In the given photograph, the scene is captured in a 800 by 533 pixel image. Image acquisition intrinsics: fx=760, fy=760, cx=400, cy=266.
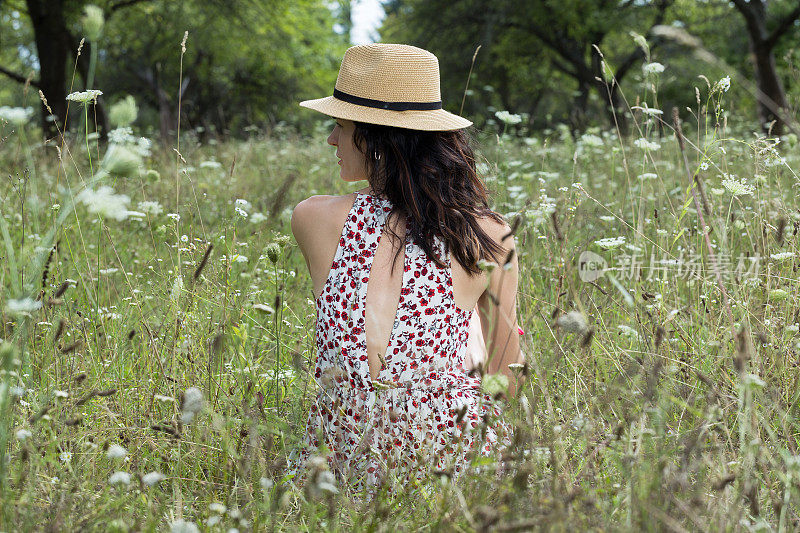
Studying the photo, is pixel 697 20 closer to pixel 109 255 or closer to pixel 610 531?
pixel 109 255

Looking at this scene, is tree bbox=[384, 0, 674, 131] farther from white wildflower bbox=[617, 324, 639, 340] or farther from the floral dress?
the floral dress

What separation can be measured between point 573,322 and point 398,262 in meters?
0.69

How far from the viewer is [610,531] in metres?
1.30

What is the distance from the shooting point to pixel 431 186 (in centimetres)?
215

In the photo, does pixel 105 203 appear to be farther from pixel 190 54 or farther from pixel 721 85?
pixel 190 54

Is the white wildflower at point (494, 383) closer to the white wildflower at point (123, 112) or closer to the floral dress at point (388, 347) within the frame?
the floral dress at point (388, 347)

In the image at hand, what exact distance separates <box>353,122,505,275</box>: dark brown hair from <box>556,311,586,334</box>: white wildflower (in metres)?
0.59

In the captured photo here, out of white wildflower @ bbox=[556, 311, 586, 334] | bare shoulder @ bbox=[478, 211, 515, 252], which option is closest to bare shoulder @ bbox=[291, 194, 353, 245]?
bare shoulder @ bbox=[478, 211, 515, 252]

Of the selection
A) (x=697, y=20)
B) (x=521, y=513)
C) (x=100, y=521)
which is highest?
(x=697, y=20)

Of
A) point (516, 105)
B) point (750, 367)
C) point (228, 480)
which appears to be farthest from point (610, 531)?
point (516, 105)

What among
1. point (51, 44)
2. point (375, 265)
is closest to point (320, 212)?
point (375, 265)

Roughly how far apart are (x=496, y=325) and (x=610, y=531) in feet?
2.82

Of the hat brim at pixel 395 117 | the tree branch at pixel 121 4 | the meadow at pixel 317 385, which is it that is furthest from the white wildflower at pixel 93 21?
the tree branch at pixel 121 4

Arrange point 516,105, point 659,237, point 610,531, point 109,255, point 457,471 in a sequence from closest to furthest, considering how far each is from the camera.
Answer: point 610,531 < point 457,471 < point 659,237 < point 109,255 < point 516,105
